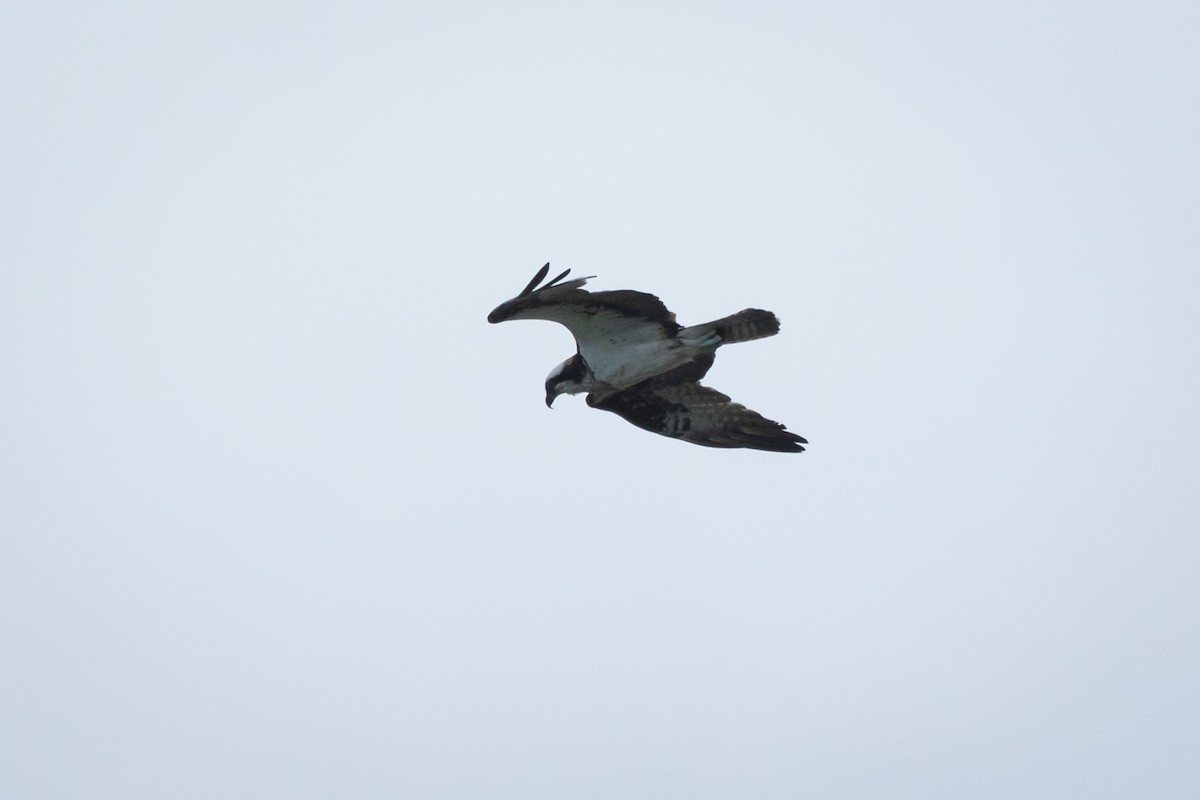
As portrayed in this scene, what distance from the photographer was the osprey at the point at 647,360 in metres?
15.5

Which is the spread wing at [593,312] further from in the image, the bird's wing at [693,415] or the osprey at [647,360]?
the bird's wing at [693,415]

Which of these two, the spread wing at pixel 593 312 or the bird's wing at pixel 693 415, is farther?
the bird's wing at pixel 693 415

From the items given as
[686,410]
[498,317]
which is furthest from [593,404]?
[498,317]

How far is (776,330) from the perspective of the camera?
15.6 metres

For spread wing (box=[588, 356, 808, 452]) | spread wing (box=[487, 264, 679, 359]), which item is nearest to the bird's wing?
spread wing (box=[588, 356, 808, 452])

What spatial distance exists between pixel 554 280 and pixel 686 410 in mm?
2967

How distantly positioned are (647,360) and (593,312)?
945mm

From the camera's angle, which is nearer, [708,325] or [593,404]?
[708,325]

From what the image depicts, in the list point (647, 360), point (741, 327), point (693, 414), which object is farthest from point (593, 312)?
point (693, 414)

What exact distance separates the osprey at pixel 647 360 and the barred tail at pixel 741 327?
0.01 meters

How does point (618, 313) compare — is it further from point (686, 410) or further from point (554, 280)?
point (686, 410)

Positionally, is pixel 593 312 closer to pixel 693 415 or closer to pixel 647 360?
pixel 647 360

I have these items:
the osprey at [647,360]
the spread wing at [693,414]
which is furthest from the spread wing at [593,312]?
the spread wing at [693,414]

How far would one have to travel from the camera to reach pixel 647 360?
16.4 metres
